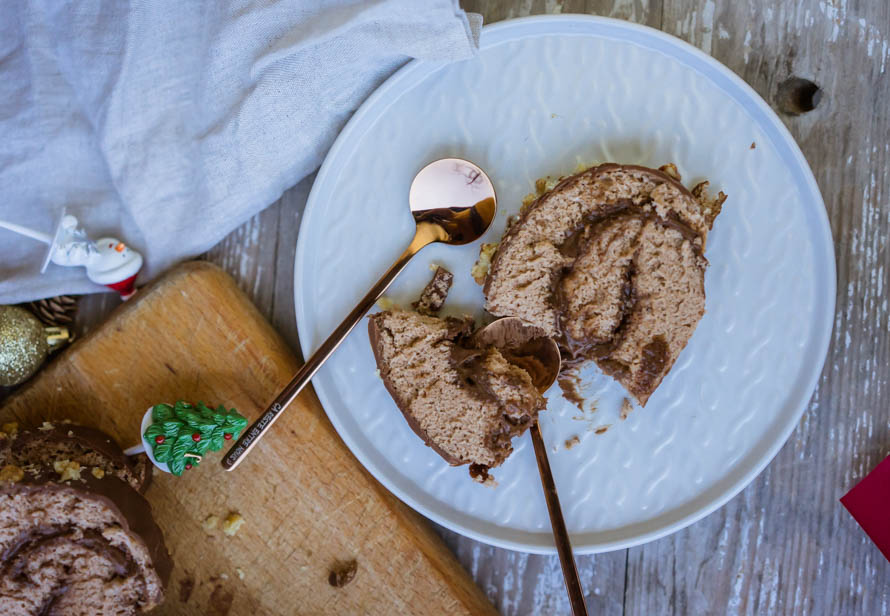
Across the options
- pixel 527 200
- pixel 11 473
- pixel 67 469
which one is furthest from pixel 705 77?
pixel 11 473

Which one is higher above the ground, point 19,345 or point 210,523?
point 19,345

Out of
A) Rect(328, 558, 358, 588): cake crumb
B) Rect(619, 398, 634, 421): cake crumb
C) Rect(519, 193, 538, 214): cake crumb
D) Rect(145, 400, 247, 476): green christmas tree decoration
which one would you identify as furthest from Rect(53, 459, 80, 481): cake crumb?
Rect(619, 398, 634, 421): cake crumb

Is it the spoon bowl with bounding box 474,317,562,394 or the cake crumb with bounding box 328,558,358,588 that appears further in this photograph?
the cake crumb with bounding box 328,558,358,588

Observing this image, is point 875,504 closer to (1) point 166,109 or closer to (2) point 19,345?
(1) point 166,109

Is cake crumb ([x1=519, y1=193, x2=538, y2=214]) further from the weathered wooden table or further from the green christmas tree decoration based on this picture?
the green christmas tree decoration

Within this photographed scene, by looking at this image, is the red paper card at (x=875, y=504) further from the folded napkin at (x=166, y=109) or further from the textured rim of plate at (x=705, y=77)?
the folded napkin at (x=166, y=109)

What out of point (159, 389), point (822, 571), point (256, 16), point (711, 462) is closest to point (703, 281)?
point (711, 462)
